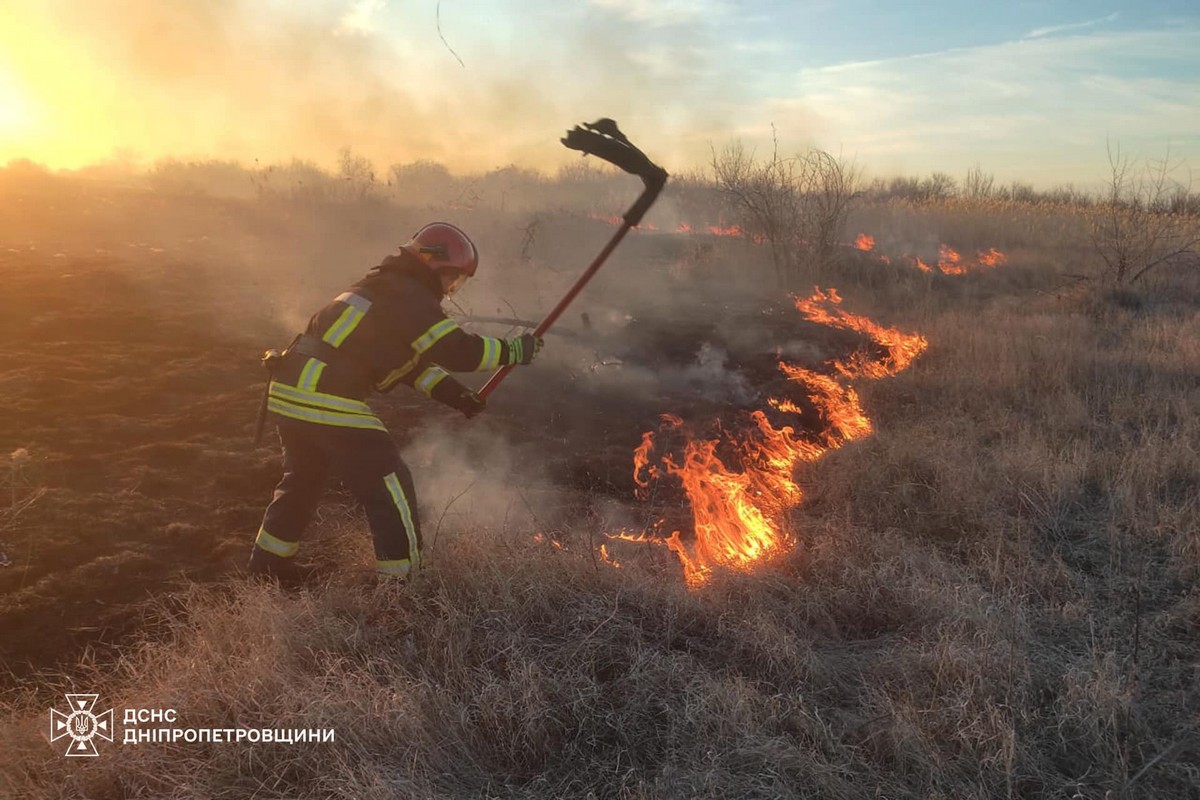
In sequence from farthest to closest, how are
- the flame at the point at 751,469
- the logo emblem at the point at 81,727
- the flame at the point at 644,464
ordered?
the flame at the point at 644,464
the flame at the point at 751,469
the logo emblem at the point at 81,727

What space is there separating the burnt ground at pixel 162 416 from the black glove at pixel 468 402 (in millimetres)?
1606

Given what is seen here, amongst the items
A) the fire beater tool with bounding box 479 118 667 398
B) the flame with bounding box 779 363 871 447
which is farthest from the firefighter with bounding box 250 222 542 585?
the flame with bounding box 779 363 871 447

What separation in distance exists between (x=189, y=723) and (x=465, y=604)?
4.13 feet

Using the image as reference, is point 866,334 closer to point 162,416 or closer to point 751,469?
point 751,469

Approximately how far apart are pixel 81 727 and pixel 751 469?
183 inches

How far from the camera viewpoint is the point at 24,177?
15.6 m

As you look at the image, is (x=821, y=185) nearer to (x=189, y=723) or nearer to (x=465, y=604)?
(x=465, y=604)

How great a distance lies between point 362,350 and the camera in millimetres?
3703

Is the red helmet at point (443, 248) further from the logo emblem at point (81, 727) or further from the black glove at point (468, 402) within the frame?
the logo emblem at point (81, 727)

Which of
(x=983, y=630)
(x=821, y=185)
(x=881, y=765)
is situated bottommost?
(x=881, y=765)

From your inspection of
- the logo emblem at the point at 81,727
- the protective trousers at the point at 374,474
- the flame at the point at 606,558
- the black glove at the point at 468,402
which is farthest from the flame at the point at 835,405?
the logo emblem at the point at 81,727

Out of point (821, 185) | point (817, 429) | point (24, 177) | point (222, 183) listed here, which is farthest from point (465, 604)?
point (24, 177)

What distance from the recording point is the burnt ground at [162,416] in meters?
3.98

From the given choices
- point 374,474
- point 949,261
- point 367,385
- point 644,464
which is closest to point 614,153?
point 367,385
